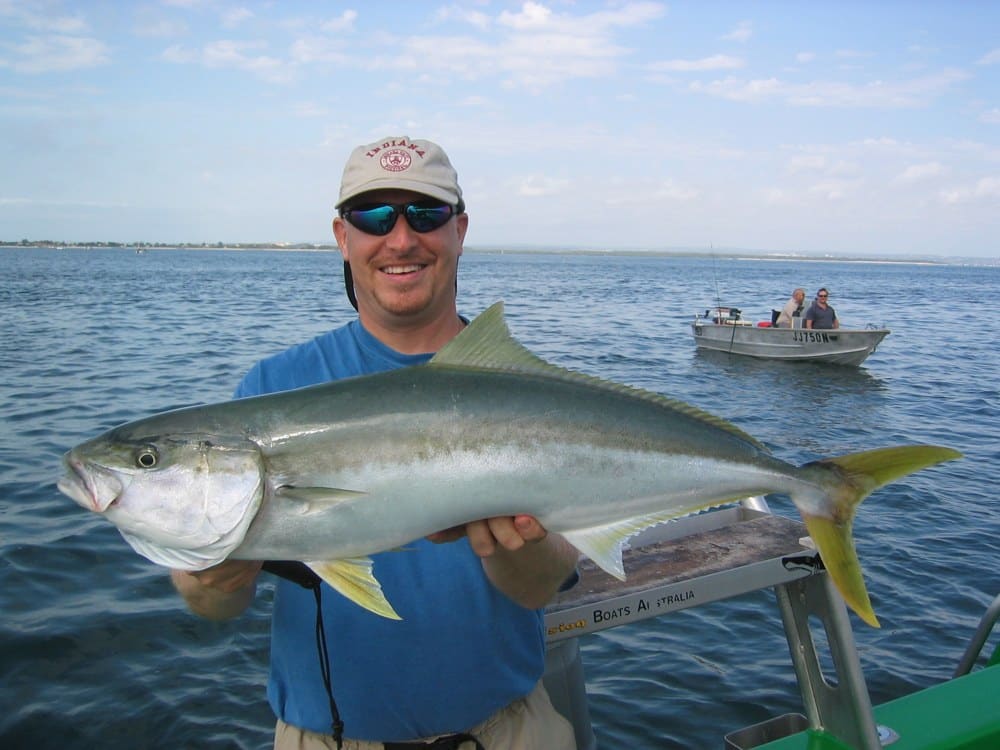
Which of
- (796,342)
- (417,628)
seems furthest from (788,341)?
(417,628)

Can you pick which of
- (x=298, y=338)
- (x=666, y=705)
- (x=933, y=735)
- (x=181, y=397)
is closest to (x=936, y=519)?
(x=666, y=705)

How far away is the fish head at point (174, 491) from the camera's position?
8.25ft

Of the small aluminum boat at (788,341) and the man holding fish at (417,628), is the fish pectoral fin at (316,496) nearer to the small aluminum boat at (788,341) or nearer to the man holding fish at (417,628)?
the man holding fish at (417,628)

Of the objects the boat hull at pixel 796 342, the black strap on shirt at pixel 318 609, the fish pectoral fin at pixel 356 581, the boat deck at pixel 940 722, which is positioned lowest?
the boat hull at pixel 796 342

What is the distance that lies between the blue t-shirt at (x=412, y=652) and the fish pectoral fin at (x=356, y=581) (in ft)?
1.19

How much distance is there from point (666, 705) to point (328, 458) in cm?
573

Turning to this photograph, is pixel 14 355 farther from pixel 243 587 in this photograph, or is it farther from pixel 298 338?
pixel 243 587

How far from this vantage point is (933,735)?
161 inches

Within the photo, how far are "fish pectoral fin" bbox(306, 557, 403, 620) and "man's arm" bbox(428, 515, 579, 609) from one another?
0.26m

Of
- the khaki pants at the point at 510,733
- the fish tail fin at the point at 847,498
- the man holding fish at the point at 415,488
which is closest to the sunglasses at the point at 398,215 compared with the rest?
the man holding fish at the point at 415,488

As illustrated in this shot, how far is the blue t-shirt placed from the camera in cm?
297

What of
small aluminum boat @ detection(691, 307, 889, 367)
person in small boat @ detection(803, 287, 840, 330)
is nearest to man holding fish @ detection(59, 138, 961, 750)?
small aluminum boat @ detection(691, 307, 889, 367)

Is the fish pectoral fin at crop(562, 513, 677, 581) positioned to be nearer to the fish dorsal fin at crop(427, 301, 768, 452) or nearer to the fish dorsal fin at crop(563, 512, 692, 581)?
the fish dorsal fin at crop(563, 512, 692, 581)

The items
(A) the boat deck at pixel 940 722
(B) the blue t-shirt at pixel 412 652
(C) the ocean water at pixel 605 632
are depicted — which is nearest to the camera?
(B) the blue t-shirt at pixel 412 652
